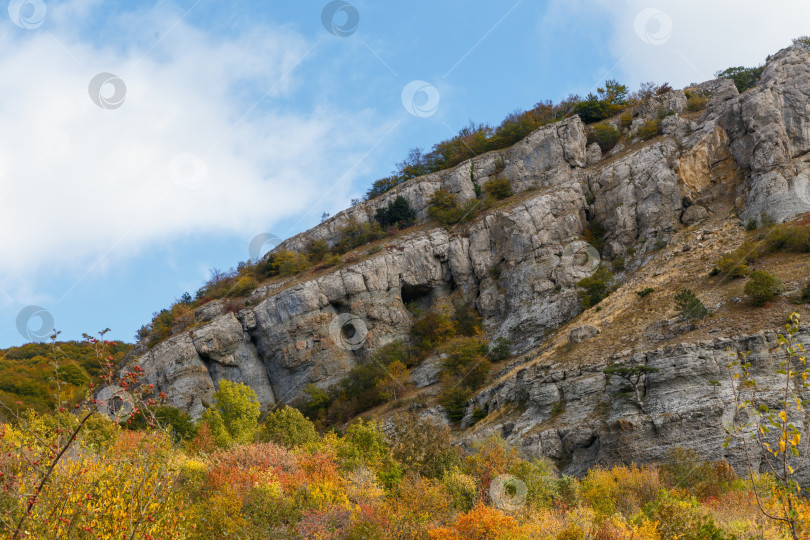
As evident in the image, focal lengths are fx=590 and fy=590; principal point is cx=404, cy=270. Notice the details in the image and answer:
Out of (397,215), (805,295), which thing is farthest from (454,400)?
(397,215)

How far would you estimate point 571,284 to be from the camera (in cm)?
4912

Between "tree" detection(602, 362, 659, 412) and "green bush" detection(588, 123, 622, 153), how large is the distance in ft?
116

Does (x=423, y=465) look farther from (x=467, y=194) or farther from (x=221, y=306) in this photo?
(x=467, y=194)

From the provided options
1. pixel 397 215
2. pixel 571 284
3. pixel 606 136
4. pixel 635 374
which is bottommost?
pixel 635 374

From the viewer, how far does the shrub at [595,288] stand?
45.3m

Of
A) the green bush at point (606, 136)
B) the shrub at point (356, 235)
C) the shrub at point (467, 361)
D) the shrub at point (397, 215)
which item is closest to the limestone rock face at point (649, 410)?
the shrub at point (467, 361)

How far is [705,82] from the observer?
66.0 meters

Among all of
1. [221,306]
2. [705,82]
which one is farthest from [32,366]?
[705,82]

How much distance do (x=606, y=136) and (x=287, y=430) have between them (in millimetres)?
44898

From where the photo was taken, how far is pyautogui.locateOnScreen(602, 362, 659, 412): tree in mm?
30633

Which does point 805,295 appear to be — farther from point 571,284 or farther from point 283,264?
point 283,264

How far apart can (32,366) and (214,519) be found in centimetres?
5323

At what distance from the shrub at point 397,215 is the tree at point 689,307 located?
35110 millimetres

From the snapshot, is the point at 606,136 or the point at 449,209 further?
the point at 449,209
